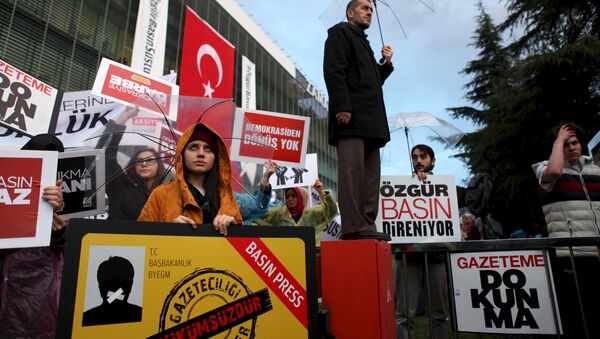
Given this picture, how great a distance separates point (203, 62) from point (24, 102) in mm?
4421

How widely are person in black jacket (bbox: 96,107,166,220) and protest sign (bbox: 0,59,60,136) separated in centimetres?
157

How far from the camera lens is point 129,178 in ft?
10.1

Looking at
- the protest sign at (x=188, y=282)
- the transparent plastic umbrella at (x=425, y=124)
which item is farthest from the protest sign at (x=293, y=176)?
the protest sign at (x=188, y=282)

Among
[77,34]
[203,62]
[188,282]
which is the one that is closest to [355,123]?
[188,282]

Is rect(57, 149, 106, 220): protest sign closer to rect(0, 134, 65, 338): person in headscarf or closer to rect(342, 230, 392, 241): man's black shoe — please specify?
rect(0, 134, 65, 338): person in headscarf

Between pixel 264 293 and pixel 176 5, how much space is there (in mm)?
19273

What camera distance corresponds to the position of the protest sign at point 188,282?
4.65ft

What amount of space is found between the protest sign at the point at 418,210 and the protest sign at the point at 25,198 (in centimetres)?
266

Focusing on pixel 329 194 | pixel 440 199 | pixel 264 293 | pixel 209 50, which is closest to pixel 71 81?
pixel 209 50

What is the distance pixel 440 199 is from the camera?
152 inches

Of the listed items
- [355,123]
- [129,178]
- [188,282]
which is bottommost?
[188,282]

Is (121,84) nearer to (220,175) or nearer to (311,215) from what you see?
(311,215)

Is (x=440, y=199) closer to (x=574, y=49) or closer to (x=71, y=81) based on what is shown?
(x=574, y=49)

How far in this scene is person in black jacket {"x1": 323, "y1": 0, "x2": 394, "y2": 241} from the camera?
9.04ft
